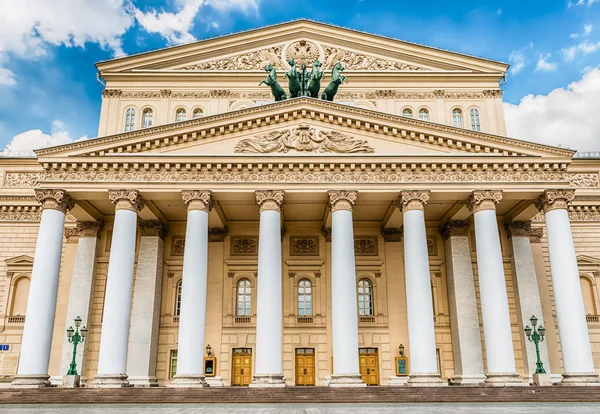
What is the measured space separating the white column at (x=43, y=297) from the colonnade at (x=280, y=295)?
4 cm

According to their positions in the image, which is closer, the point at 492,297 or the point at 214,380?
the point at 492,297

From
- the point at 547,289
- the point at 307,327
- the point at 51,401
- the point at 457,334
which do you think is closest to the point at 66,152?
the point at 51,401

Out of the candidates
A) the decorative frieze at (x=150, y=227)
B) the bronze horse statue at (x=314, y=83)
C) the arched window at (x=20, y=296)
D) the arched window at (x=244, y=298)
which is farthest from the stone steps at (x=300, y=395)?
the bronze horse statue at (x=314, y=83)

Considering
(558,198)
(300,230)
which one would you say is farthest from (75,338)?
(558,198)

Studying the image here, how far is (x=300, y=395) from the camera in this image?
67.9 ft

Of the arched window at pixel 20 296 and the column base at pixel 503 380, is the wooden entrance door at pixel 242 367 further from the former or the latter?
the column base at pixel 503 380

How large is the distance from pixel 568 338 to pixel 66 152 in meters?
23.8

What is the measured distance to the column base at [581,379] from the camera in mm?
22906

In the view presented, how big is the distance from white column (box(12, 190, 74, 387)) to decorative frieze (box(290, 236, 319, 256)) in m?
12.1

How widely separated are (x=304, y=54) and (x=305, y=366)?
19.6 metres

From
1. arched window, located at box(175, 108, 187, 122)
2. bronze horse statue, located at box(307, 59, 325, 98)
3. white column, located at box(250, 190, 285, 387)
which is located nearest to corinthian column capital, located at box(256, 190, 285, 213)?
white column, located at box(250, 190, 285, 387)

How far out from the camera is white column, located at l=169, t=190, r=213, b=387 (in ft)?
74.4

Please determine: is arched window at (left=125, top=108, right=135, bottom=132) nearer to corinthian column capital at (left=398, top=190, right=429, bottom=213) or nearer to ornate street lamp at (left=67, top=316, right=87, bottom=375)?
ornate street lamp at (left=67, top=316, right=87, bottom=375)

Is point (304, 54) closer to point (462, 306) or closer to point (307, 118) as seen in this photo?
point (307, 118)
